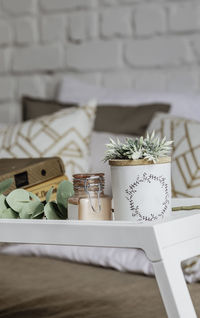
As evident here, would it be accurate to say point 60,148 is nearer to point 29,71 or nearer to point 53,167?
point 53,167

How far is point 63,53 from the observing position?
2.72 metres

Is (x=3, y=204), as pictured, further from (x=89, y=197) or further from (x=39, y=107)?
(x=39, y=107)

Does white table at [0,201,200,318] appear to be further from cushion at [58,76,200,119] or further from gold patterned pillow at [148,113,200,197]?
cushion at [58,76,200,119]

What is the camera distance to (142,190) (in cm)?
94

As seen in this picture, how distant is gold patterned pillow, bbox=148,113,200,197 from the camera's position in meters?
1.64

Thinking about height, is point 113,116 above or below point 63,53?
below

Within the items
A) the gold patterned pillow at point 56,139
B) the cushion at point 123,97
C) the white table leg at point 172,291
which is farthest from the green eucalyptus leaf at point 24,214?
the cushion at point 123,97

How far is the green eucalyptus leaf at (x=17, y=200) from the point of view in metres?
1.08

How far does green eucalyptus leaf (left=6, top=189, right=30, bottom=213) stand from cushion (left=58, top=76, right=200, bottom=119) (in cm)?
114

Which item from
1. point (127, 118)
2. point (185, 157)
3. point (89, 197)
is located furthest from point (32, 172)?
point (127, 118)

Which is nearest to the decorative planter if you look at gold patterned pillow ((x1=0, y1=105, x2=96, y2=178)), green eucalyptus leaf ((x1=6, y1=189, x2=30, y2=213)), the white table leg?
the white table leg

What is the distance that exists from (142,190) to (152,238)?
13cm

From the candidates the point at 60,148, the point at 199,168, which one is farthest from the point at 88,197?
the point at 60,148

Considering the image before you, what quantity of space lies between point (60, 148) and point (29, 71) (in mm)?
979
